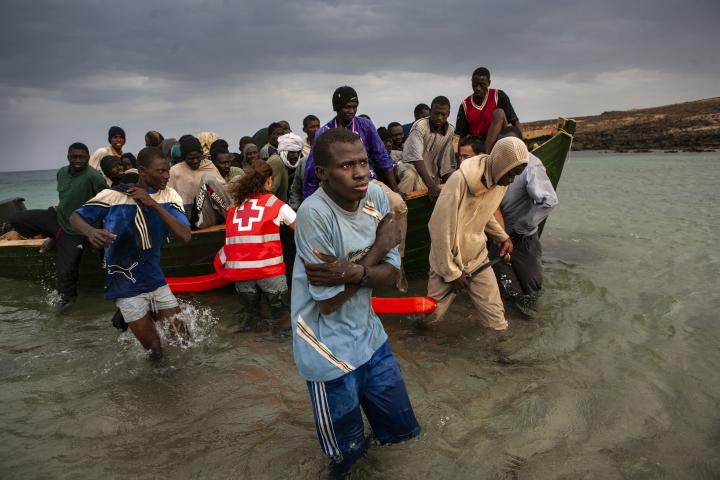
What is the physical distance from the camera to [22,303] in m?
6.95

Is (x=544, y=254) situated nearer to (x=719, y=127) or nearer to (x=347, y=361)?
(x=347, y=361)

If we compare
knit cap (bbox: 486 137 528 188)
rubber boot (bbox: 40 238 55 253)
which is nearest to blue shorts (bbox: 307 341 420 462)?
knit cap (bbox: 486 137 528 188)

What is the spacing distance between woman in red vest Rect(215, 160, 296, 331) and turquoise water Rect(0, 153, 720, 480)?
0.77 meters

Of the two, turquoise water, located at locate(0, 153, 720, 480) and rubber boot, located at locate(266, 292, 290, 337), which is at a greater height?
rubber boot, located at locate(266, 292, 290, 337)

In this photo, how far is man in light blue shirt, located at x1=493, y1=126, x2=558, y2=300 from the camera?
14.7ft

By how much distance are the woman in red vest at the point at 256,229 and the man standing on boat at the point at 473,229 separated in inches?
56.5

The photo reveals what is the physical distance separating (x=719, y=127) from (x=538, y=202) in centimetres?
3253

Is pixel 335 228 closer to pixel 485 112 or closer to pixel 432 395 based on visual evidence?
pixel 432 395

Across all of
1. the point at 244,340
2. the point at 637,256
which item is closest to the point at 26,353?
the point at 244,340

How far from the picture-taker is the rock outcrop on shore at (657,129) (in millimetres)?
29641

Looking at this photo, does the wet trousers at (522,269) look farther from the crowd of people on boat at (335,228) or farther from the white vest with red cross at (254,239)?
the white vest with red cross at (254,239)

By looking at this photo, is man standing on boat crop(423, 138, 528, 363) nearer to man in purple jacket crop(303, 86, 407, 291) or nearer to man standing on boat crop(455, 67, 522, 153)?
man in purple jacket crop(303, 86, 407, 291)

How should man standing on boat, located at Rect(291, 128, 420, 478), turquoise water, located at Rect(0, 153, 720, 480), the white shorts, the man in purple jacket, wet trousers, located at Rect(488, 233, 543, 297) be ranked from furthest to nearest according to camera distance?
wet trousers, located at Rect(488, 233, 543, 297), the man in purple jacket, the white shorts, turquoise water, located at Rect(0, 153, 720, 480), man standing on boat, located at Rect(291, 128, 420, 478)

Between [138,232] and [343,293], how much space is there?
226cm
